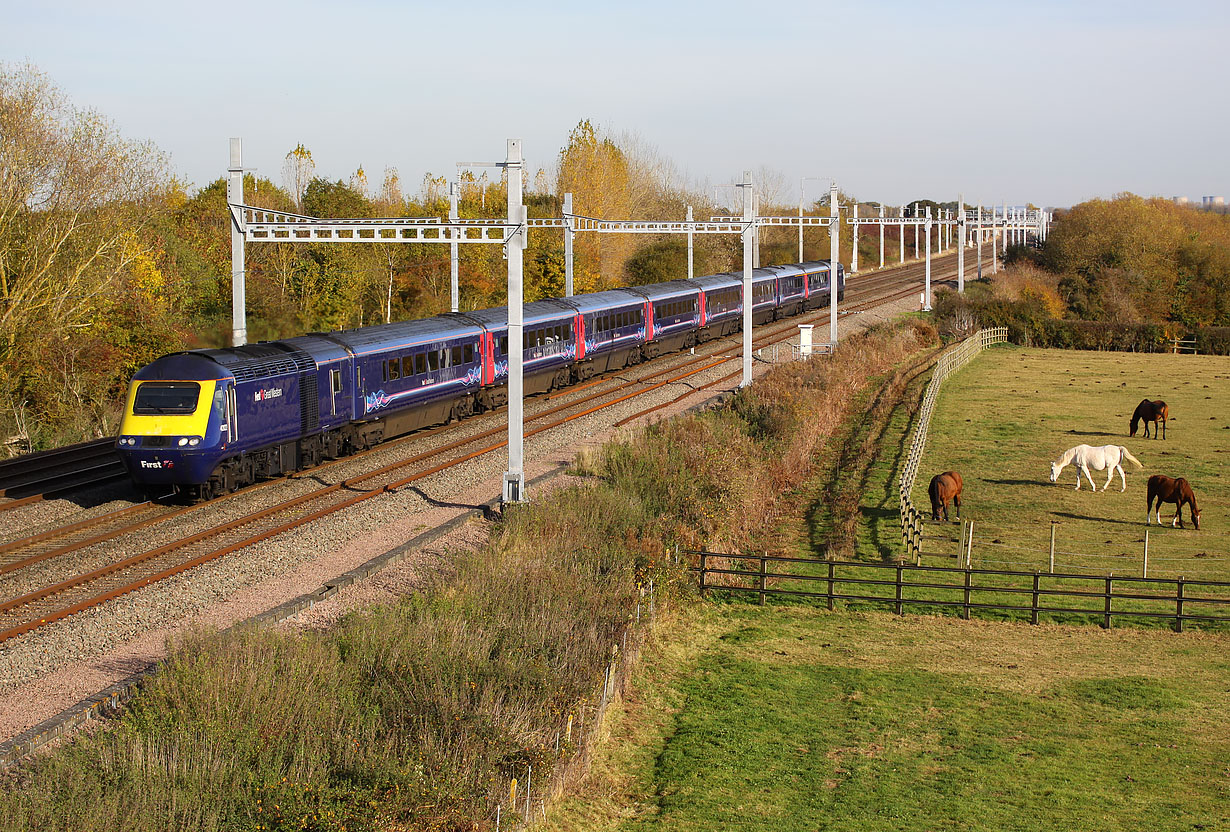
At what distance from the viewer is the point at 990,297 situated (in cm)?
7819

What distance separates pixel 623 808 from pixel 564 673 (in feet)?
6.31

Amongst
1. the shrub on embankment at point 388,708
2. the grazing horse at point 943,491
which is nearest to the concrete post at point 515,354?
the shrub on embankment at point 388,708

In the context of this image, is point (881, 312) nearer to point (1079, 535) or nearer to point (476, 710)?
point (1079, 535)

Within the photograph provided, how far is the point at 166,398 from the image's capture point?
888 inches

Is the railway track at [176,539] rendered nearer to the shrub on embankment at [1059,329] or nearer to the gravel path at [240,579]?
the gravel path at [240,579]

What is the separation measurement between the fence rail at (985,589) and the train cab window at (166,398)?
10.1 meters

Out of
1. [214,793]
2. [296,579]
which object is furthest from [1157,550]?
[214,793]

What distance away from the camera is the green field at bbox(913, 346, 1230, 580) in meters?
24.7

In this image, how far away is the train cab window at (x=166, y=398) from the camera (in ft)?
73.5

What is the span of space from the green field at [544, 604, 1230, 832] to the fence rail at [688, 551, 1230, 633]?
452mm

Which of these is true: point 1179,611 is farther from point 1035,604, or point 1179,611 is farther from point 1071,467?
point 1071,467

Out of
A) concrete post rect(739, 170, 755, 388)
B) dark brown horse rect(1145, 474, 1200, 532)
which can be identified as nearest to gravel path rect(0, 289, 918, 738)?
concrete post rect(739, 170, 755, 388)

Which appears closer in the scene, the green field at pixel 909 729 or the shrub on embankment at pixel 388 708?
the shrub on embankment at pixel 388 708

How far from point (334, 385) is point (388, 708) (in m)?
15.8
